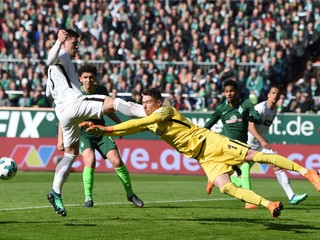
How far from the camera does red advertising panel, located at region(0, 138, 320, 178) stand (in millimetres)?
25828

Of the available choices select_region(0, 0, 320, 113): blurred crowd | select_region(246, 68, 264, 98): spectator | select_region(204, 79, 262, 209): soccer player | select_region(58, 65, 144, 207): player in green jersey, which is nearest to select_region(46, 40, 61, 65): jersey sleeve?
select_region(58, 65, 144, 207): player in green jersey

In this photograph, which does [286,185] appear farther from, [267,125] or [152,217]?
[152,217]

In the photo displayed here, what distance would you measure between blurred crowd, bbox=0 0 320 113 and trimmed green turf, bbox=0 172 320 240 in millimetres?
8847

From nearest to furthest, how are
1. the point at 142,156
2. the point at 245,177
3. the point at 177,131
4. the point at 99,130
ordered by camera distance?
1. the point at 99,130
2. the point at 177,131
3. the point at 245,177
4. the point at 142,156

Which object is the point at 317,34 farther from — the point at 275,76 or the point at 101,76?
the point at 101,76

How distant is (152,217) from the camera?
13.6 m

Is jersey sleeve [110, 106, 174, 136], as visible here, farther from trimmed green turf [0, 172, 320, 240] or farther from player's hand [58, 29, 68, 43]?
player's hand [58, 29, 68, 43]

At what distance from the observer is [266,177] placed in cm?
2594

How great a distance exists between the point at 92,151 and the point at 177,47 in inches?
602

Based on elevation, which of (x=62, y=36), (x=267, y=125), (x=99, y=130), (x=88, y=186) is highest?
(x=62, y=36)

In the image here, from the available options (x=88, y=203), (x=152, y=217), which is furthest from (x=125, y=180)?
(x=152, y=217)

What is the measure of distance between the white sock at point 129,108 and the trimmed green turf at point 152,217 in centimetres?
154

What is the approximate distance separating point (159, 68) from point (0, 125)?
5.62m

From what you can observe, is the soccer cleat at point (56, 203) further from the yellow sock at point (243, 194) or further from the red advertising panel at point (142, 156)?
the red advertising panel at point (142, 156)
